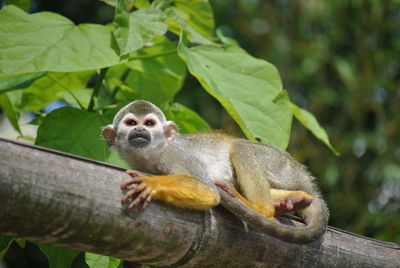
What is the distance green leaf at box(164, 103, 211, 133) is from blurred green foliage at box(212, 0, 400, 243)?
3734 millimetres

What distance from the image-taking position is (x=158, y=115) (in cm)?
266

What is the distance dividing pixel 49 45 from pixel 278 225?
1168 millimetres

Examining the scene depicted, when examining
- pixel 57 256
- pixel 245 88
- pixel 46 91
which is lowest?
pixel 57 256

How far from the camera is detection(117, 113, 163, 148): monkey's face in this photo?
2.57 meters

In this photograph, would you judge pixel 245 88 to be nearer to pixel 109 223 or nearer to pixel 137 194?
A: pixel 137 194

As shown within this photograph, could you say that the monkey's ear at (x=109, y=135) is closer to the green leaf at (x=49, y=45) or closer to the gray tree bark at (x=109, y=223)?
the green leaf at (x=49, y=45)

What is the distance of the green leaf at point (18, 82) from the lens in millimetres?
2260

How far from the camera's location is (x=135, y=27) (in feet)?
7.64

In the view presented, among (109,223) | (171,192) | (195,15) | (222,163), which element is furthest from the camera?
(195,15)

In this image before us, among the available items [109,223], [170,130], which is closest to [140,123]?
[170,130]

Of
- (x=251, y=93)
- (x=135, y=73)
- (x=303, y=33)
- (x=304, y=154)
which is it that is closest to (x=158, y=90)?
(x=135, y=73)

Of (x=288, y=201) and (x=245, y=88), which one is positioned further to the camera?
(x=245, y=88)

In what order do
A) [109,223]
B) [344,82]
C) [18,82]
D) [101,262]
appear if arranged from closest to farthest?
1. [109,223]
2. [101,262]
3. [18,82]
4. [344,82]

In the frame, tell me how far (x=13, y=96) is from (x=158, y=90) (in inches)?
30.6
